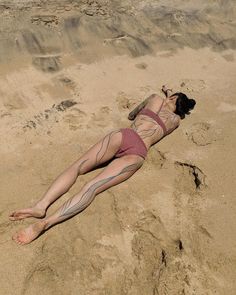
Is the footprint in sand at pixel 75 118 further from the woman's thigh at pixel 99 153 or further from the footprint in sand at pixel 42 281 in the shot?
the footprint in sand at pixel 42 281

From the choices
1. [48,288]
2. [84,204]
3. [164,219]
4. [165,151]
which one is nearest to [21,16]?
[165,151]

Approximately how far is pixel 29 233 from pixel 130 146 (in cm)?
110

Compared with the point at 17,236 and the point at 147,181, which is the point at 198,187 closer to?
the point at 147,181

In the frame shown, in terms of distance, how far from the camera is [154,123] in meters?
3.82

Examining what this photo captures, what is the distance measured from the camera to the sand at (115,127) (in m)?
2.74

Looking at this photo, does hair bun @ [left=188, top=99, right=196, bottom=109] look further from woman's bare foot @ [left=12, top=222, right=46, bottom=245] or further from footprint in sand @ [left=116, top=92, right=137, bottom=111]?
woman's bare foot @ [left=12, top=222, right=46, bottom=245]

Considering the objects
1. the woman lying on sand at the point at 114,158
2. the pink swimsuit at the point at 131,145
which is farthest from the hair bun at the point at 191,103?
the pink swimsuit at the point at 131,145

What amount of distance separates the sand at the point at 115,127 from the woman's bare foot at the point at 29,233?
5 centimetres

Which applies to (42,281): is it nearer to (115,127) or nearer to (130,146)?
(130,146)

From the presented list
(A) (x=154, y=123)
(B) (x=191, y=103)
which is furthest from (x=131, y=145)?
(B) (x=191, y=103)

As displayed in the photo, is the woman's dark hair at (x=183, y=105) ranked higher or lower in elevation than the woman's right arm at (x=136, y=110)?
lower

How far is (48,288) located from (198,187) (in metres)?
1.44

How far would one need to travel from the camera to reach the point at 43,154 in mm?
3510

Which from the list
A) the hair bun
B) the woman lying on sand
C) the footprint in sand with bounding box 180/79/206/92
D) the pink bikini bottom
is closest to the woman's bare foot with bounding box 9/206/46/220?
the woman lying on sand
